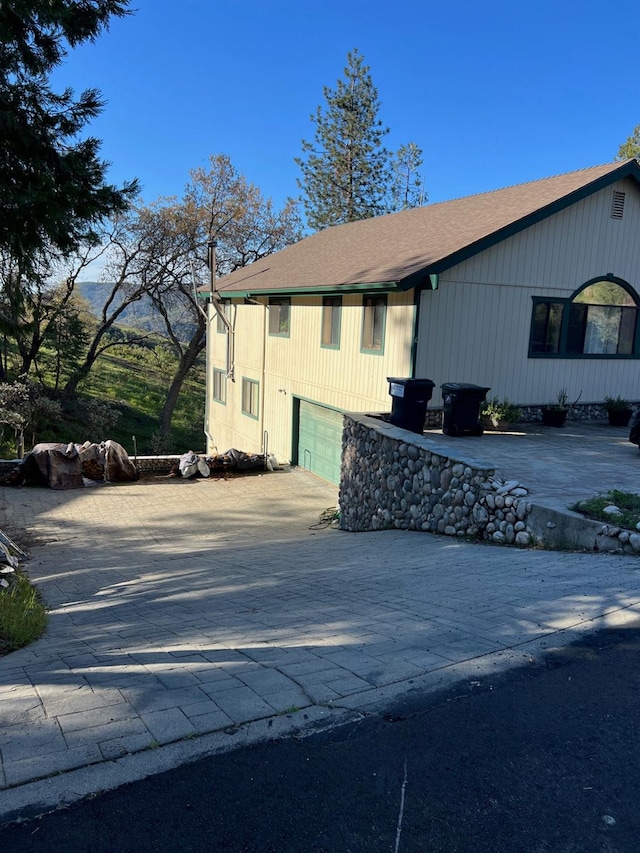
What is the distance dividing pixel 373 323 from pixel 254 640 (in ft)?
36.4

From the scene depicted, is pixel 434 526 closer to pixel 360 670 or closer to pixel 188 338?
pixel 360 670

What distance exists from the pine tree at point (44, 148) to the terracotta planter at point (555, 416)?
10325mm

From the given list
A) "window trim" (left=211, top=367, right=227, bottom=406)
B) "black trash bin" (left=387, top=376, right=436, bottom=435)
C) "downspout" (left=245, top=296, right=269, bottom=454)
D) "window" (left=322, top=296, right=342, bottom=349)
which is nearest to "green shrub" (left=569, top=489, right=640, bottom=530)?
"black trash bin" (left=387, top=376, right=436, bottom=435)

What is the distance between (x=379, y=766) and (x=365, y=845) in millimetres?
521

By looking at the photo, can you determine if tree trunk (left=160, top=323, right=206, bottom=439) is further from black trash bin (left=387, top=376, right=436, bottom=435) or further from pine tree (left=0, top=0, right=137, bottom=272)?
pine tree (left=0, top=0, right=137, bottom=272)

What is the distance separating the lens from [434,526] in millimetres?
9719

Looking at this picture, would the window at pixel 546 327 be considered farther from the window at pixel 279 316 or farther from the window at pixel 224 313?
the window at pixel 224 313

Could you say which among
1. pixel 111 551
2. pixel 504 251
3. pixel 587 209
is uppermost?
pixel 587 209

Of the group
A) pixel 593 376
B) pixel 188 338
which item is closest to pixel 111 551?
pixel 593 376

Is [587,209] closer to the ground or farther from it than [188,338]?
farther from it

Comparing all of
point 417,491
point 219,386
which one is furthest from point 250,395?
point 417,491

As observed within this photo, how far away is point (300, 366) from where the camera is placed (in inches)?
748

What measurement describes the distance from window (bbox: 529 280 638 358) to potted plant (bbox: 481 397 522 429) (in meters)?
1.90

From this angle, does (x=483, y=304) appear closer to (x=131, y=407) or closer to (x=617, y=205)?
(x=617, y=205)
